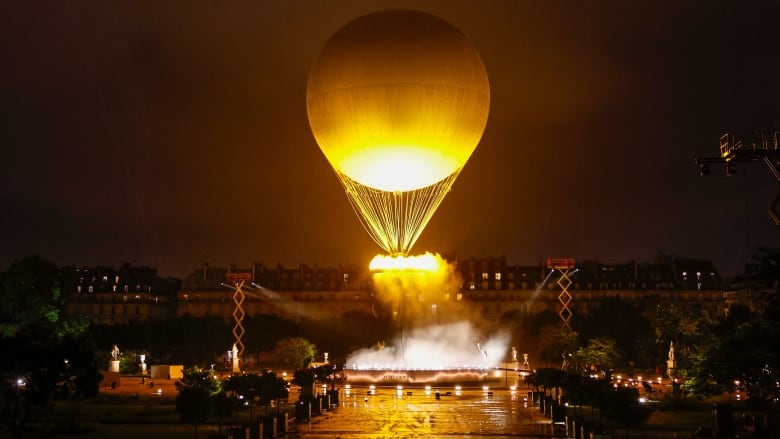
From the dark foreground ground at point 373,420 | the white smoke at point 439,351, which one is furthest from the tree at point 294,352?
the dark foreground ground at point 373,420

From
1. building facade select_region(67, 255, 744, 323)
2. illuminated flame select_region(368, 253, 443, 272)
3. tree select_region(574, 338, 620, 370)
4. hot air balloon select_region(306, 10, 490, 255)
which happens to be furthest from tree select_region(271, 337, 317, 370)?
building facade select_region(67, 255, 744, 323)

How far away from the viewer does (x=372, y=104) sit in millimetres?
35625

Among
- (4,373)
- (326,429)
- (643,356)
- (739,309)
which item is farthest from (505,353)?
(4,373)

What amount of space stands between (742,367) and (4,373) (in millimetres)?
23861

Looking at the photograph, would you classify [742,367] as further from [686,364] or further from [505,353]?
[505,353]

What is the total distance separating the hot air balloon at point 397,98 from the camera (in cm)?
3506

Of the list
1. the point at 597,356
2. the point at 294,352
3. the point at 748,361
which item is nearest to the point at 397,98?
the point at 748,361

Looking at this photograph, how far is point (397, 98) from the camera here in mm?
35406

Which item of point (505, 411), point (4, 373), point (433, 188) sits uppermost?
point (433, 188)

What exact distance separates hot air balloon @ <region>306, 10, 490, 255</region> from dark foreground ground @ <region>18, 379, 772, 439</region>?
10306mm

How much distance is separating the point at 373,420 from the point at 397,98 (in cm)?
1280

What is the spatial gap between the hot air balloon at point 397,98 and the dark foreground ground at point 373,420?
10.3 m

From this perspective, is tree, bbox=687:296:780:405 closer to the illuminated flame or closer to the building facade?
the illuminated flame

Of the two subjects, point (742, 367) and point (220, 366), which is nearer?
point (742, 367)
